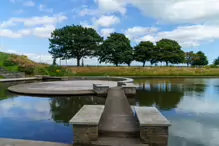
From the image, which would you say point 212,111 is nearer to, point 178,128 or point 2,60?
point 178,128

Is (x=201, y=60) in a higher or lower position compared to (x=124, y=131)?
higher

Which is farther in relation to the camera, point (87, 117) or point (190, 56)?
point (190, 56)

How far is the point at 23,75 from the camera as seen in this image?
2023 centimetres

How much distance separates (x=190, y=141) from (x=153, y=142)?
1007 mm

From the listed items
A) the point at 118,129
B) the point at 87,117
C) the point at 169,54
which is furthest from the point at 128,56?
the point at 87,117

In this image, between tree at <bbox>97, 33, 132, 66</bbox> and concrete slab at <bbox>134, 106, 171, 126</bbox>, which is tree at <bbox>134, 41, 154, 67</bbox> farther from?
concrete slab at <bbox>134, 106, 171, 126</bbox>

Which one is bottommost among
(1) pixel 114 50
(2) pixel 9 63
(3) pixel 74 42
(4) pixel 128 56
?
(2) pixel 9 63

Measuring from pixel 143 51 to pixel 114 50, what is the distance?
20.4ft

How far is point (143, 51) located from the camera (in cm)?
3353

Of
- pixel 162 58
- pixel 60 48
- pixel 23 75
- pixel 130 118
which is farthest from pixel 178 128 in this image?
pixel 162 58

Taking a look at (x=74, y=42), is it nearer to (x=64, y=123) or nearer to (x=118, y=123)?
(x=64, y=123)

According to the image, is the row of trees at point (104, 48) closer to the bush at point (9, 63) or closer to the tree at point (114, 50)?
the tree at point (114, 50)

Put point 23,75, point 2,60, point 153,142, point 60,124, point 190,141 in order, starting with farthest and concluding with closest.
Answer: point 2,60, point 23,75, point 60,124, point 190,141, point 153,142

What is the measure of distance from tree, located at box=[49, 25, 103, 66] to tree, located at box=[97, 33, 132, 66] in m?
1.40
